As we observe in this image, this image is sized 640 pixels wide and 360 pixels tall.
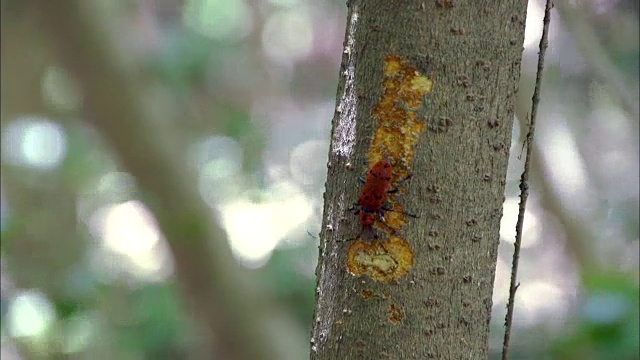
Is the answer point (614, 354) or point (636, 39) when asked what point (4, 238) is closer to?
point (614, 354)

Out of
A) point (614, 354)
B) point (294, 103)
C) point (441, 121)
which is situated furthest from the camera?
point (294, 103)

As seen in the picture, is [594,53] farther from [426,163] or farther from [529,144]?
[426,163]

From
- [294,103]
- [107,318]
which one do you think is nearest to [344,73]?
[107,318]

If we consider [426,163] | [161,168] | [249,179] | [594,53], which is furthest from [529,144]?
[249,179]

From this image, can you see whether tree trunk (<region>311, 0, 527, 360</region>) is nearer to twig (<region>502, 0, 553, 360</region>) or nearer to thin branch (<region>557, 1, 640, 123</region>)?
twig (<region>502, 0, 553, 360</region>)

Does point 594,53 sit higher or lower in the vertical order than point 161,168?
higher

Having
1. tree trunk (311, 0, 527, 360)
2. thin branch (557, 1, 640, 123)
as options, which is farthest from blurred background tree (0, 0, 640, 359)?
tree trunk (311, 0, 527, 360)

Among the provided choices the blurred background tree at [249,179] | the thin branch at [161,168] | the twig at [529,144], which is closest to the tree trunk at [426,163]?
the twig at [529,144]

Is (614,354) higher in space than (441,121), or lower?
higher
